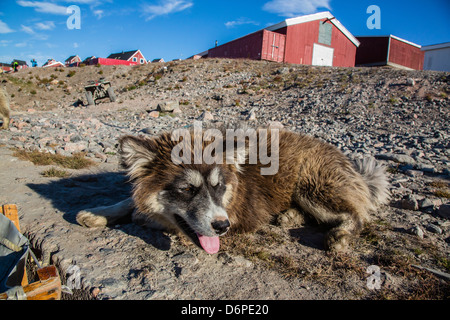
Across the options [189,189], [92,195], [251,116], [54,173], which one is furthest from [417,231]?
[251,116]

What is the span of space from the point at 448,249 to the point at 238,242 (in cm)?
218

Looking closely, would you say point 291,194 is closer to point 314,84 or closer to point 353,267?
point 353,267

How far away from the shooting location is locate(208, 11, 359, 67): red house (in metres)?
28.2

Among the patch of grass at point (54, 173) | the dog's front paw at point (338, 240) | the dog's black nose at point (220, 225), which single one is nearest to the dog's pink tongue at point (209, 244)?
the dog's black nose at point (220, 225)

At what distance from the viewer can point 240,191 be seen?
3379 millimetres

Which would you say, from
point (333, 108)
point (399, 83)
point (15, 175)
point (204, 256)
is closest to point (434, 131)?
point (333, 108)

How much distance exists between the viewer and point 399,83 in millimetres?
13359

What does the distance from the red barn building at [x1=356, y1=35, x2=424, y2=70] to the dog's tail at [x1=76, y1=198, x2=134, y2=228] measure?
37.5 metres

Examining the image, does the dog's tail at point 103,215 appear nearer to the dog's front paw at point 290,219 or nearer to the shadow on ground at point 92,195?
the shadow on ground at point 92,195

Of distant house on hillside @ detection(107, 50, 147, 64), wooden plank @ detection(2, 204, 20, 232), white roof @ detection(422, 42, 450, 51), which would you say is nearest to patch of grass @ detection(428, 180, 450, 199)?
wooden plank @ detection(2, 204, 20, 232)

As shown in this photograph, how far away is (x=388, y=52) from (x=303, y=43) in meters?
11.3

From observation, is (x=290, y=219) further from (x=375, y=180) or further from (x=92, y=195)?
(x=92, y=195)

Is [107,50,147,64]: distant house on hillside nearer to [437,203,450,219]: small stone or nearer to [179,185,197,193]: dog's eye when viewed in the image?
[179,185,197,193]: dog's eye

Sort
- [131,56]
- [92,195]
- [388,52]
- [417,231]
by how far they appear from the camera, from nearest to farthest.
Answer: [417,231] < [92,195] < [388,52] < [131,56]
